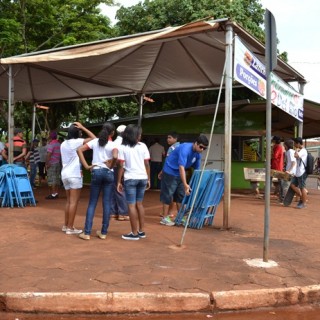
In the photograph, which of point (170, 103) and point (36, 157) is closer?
point (36, 157)

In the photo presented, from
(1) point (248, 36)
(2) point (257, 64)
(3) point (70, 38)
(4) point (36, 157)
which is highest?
(3) point (70, 38)

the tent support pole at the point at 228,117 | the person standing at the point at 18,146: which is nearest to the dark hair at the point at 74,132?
the tent support pole at the point at 228,117

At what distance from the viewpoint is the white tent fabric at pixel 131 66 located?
736 centimetres

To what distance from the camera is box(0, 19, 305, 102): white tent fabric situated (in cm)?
736

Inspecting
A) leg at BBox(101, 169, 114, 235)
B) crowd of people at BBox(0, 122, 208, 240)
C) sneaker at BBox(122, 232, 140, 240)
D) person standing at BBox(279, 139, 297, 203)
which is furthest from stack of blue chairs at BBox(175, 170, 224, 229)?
person standing at BBox(279, 139, 297, 203)

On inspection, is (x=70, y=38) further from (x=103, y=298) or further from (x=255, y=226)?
(x=103, y=298)

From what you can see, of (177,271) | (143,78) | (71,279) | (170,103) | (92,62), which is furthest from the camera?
(170,103)

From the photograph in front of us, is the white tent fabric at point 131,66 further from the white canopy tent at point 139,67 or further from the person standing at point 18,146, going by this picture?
the person standing at point 18,146

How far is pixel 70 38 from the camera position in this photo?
14922 millimetres

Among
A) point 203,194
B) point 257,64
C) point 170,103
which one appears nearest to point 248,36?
point 257,64

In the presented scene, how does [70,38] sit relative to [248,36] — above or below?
above

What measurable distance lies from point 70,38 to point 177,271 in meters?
12.4

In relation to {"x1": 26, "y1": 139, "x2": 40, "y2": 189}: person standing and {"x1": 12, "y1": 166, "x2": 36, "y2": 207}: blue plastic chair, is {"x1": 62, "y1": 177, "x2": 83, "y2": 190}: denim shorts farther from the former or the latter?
{"x1": 26, "y1": 139, "x2": 40, "y2": 189}: person standing

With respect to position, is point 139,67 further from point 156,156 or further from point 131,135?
point 131,135
